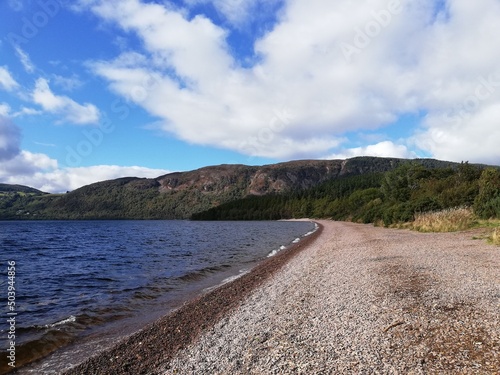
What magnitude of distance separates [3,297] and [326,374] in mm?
17012

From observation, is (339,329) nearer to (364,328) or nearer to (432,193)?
(364,328)

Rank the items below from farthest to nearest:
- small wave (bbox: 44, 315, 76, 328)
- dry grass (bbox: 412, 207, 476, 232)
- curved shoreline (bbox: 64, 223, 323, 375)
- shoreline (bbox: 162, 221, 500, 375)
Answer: dry grass (bbox: 412, 207, 476, 232) → small wave (bbox: 44, 315, 76, 328) → curved shoreline (bbox: 64, 223, 323, 375) → shoreline (bbox: 162, 221, 500, 375)

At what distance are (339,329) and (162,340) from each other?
480cm

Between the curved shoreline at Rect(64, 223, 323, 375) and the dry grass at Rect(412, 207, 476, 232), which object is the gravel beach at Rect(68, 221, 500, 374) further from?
the dry grass at Rect(412, 207, 476, 232)

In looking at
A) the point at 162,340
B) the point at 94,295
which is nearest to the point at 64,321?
the point at 94,295

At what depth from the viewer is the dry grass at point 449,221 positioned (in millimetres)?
30559

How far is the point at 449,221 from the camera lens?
3150 cm

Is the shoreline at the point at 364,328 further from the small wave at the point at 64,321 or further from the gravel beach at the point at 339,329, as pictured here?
the small wave at the point at 64,321

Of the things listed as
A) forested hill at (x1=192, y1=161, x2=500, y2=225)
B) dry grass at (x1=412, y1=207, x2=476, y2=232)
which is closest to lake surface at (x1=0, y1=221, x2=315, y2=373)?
dry grass at (x1=412, y1=207, x2=476, y2=232)

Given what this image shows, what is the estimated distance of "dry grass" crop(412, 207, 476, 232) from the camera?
100ft

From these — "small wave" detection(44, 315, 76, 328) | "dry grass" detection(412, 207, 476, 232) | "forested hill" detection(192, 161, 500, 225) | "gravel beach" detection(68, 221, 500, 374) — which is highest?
"forested hill" detection(192, 161, 500, 225)

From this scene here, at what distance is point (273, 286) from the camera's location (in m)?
14.3

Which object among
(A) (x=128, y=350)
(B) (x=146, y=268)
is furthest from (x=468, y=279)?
(B) (x=146, y=268)

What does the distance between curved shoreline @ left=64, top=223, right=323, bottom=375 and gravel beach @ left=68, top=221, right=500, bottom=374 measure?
0.11ft
